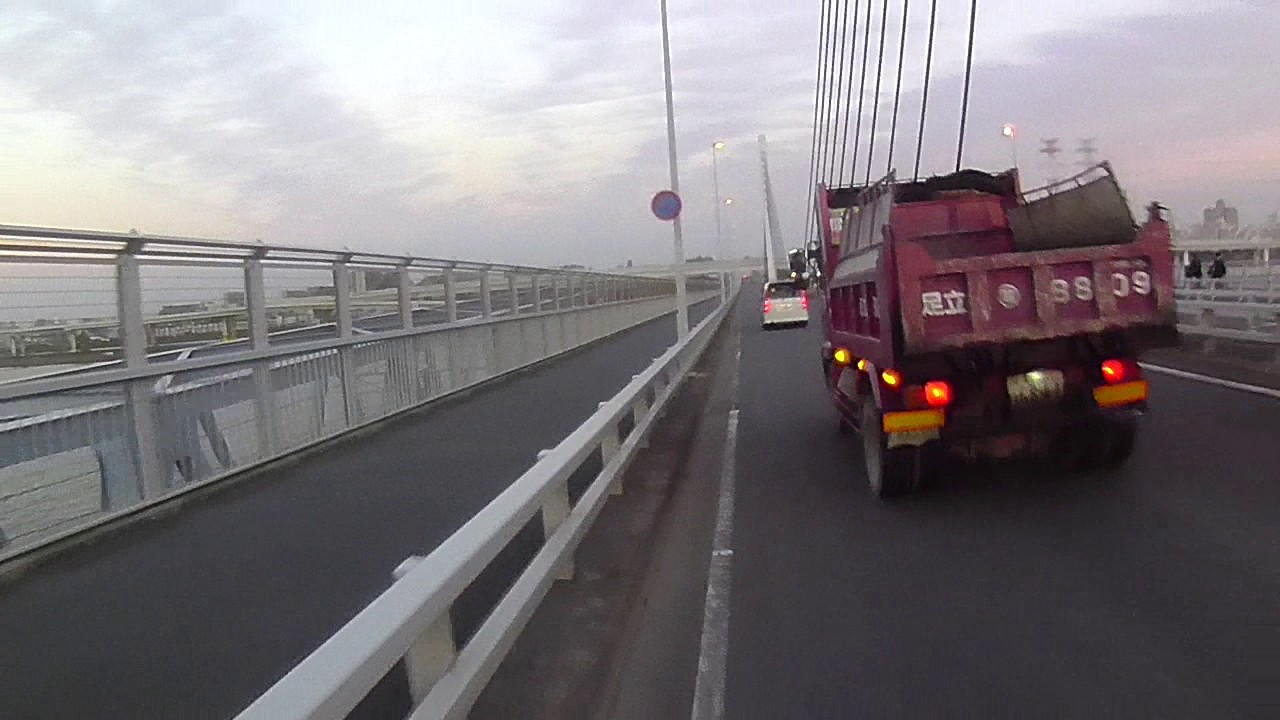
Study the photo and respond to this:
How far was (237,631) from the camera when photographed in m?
5.99

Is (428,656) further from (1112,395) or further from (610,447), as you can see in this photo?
(1112,395)

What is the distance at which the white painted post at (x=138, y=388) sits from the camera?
9172 millimetres

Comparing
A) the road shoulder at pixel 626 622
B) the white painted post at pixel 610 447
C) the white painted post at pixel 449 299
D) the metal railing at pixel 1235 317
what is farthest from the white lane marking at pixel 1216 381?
the white painted post at pixel 449 299

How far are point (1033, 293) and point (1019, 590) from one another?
289 cm

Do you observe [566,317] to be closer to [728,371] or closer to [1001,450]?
[728,371]

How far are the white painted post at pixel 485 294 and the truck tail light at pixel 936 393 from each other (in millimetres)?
13299

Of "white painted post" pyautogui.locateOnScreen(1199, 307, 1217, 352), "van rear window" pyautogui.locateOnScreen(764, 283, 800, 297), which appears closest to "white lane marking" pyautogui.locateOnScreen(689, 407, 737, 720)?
"white painted post" pyautogui.locateOnScreen(1199, 307, 1217, 352)

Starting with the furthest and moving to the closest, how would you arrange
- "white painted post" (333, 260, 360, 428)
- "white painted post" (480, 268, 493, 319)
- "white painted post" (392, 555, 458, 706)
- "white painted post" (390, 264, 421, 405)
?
"white painted post" (480, 268, 493, 319)
"white painted post" (390, 264, 421, 405)
"white painted post" (333, 260, 360, 428)
"white painted post" (392, 555, 458, 706)

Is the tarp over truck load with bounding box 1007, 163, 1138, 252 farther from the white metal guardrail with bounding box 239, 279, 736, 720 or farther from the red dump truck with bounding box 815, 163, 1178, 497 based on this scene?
the white metal guardrail with bounding box 239, 279, 736, 720

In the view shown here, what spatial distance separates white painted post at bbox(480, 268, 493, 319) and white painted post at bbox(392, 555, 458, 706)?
55.7ft

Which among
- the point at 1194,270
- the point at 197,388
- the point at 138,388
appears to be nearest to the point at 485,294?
the point at 197,388

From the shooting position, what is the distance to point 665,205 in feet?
81.5

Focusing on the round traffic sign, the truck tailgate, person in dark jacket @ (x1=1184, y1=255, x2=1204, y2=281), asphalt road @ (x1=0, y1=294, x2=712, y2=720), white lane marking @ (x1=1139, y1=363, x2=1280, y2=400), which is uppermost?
the round traffic sign

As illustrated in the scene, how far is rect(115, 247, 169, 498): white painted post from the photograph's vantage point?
30.1 ft
